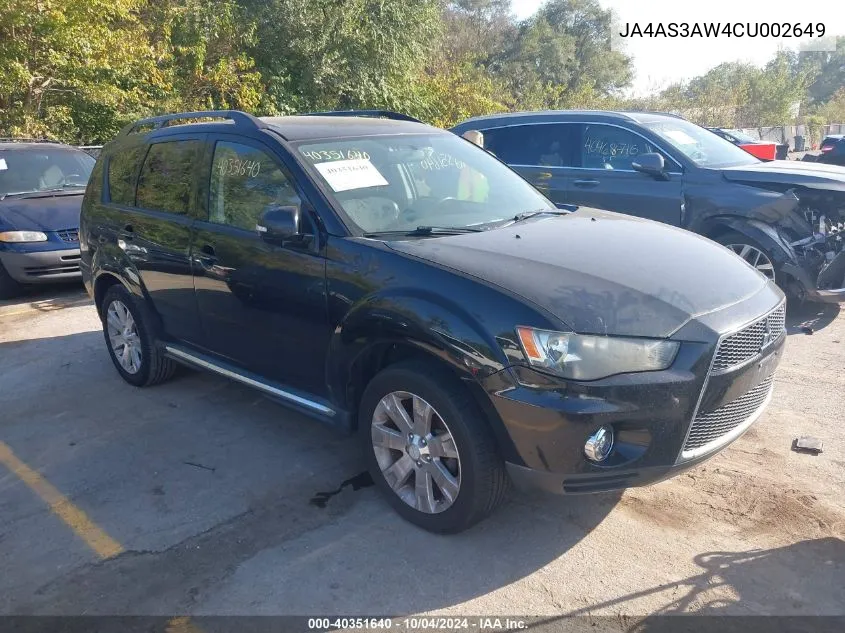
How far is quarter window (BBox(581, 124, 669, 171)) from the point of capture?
744 cm

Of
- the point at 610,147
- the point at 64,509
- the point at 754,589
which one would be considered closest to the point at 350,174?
the point at 64,509

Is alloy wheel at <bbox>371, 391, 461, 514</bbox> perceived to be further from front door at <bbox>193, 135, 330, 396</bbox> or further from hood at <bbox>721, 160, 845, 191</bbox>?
hood at <bbox>721, 160, 845, 191</bbox>

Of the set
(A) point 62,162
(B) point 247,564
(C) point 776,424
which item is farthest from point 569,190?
(A) point 62,162

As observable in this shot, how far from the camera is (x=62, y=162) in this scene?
965cm

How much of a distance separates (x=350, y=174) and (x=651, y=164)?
155 inches

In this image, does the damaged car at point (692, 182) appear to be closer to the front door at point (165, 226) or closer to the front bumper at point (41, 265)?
the front door at point (165, 226)

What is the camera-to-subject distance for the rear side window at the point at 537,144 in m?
7.88

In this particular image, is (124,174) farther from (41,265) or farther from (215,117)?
(41,265)

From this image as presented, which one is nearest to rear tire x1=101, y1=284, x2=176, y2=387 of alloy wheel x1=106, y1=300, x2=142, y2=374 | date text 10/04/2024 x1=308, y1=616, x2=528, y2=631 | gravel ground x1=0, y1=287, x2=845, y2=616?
alloy wheel x1=106, y1=300, x2=142, y2=374

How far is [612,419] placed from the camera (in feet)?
9.56

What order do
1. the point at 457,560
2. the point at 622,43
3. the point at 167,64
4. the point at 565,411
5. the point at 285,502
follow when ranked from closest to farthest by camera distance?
the point at 565,411 < the point at 457,560 < the point at 285,502 < the point at 167,64 < the point at 622,43

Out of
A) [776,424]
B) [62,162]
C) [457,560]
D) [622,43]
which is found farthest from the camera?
[622,43]

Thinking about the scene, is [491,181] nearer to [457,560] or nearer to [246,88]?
[457,560]

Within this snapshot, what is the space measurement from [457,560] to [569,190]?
17.4 feet
